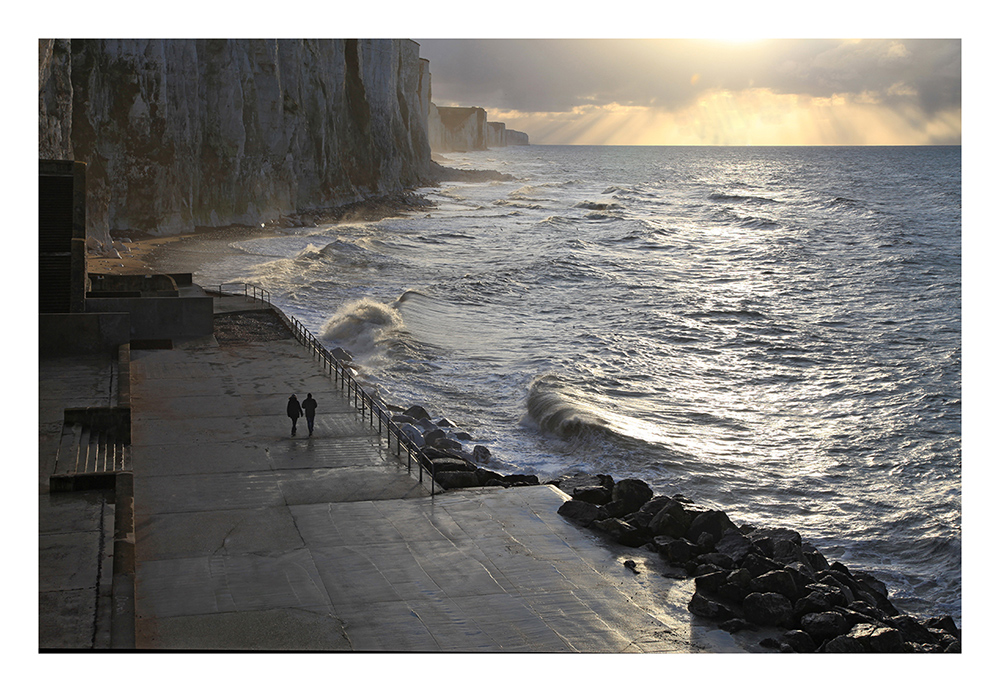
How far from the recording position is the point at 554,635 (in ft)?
29.2

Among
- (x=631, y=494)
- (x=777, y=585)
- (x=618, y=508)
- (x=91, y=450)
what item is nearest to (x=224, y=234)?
(x=91, y=450)

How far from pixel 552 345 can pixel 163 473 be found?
15450mm

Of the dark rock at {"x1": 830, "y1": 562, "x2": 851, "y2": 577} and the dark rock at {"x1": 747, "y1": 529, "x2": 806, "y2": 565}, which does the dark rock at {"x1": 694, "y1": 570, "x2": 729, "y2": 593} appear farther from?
the dark rock at {"x1": 830, "y1": 562, "x2": 851, "y2": 577}

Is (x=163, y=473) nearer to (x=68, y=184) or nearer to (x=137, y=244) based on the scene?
(x=68, y=184)

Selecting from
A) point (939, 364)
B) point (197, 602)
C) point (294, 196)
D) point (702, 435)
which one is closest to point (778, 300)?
point (939, 364)

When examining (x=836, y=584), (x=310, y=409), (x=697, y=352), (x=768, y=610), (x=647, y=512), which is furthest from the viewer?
(x=697, y=352)

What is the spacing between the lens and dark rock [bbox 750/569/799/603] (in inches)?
Result: 409

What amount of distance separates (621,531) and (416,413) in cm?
872

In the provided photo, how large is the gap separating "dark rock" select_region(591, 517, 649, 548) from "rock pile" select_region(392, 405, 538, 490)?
2673mm

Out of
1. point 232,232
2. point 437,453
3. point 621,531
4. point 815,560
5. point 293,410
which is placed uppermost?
point 232,232

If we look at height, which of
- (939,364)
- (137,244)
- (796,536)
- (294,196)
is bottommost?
(796,536)

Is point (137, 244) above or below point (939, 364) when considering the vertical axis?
above

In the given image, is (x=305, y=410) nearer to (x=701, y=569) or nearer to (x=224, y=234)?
(x=701, y=569)

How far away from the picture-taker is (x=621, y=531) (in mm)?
11727
